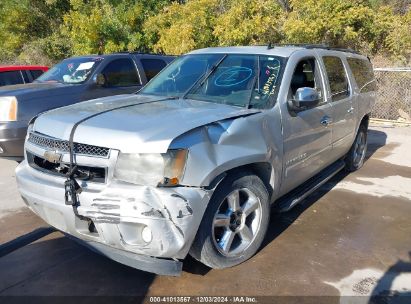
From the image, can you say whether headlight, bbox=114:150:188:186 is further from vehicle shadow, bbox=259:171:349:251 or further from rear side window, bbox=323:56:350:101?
rear side window, bbox=323:56:350:101

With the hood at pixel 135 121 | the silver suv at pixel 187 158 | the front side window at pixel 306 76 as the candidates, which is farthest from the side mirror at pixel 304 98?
the hood at pixel 135 121

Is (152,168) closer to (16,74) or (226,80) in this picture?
(226,80)

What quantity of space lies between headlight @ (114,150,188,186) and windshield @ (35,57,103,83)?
4.55 meters

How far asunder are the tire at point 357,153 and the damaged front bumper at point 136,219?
12.8 feet

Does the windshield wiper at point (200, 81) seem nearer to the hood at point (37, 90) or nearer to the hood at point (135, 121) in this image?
the hood at point (135, 121)

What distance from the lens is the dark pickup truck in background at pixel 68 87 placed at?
5680mm

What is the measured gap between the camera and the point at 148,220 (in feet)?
8.80

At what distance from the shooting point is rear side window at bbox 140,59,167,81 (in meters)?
7.74

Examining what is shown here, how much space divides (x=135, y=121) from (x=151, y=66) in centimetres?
504

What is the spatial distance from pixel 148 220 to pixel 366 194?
12.2ft

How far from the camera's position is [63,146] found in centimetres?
302

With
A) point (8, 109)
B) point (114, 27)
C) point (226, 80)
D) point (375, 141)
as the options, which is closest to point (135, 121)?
point (226, 80)

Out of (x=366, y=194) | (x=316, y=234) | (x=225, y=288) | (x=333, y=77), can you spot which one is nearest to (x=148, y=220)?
(x=225, y=288)

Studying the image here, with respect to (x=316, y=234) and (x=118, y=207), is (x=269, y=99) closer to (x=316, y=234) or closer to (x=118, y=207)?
Result: (x=316, y=234)
